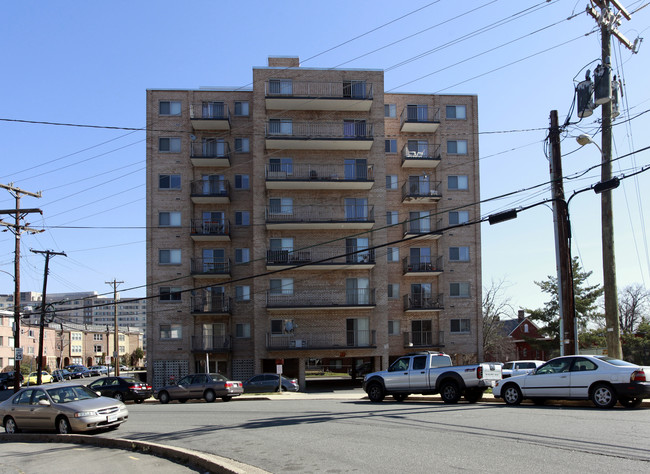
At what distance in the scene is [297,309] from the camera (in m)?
43.0

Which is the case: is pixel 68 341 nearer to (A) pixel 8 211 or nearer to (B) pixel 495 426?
(A) pixel 8 211

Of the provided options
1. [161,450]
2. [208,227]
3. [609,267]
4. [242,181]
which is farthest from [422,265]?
[161,450]

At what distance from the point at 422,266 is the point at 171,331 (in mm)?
19445

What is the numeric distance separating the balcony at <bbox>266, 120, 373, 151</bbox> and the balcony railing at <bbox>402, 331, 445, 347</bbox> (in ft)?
47.3

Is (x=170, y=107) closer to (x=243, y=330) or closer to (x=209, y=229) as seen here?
(x=209, y=229)

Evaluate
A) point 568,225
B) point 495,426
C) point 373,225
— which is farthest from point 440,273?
point 495,426

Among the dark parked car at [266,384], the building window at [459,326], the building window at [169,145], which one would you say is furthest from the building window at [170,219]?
the building window at [459,326]

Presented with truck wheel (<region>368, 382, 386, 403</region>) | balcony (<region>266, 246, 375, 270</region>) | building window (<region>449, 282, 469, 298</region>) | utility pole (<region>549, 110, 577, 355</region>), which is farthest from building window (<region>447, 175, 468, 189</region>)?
truck wheel (<region>368, 382, 386, 403</region>)

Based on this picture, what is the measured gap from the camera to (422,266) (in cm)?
4622

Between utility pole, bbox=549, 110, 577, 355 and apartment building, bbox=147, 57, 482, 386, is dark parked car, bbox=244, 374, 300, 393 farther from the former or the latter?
utility pole, bbox=549, 110, 577, 355

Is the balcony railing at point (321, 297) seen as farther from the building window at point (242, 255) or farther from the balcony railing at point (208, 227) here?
the balcony railing at point (208, 227)

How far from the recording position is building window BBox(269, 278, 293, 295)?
144 feet

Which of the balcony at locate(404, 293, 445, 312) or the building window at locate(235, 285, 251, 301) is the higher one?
the building window at locate(235, 285, 251, 301)

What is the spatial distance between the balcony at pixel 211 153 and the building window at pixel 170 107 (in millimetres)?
3069
